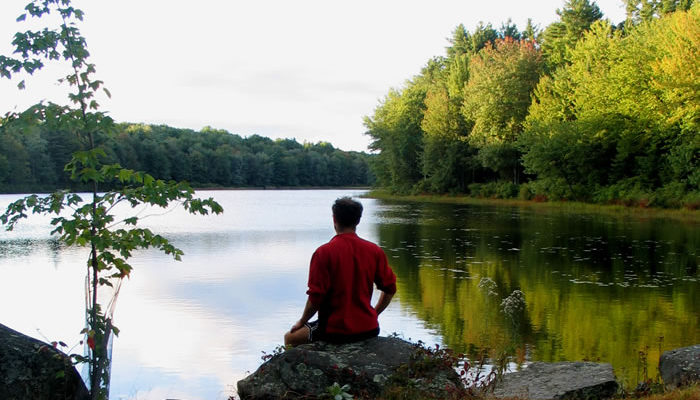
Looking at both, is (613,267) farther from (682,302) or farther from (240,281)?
(240,281)

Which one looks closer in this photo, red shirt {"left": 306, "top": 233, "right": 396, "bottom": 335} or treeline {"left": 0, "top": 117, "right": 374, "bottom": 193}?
red shirt {"left": 306, "top": 233, "right": 396, "bottom": 335}

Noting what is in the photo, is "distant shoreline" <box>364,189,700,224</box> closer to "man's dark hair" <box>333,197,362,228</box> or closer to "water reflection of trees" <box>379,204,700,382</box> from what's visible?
"water reflection of trees" <box>379,204,700,382</box>

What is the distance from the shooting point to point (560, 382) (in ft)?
18.5

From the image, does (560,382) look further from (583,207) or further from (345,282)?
(583,207)

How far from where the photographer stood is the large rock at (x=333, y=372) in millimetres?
4836

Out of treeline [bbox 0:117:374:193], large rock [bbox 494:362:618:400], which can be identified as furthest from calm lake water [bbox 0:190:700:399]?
treeline [bbox 0:117:374:193]

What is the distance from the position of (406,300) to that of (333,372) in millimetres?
6840

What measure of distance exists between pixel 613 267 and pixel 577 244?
5.21 metres

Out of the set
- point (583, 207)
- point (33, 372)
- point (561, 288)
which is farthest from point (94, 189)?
point (583, 207)

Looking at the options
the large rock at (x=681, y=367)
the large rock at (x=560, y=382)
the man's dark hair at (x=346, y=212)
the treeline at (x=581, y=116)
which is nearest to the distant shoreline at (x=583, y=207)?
the treeline at (x=581, y=116)

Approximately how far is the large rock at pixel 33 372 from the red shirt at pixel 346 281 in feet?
6.39

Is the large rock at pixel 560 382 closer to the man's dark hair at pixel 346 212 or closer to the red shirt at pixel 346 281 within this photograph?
the red shirt at pixel 346 281

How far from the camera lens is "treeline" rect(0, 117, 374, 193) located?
8144 cm

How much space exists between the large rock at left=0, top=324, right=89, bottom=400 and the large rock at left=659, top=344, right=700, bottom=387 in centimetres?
487
